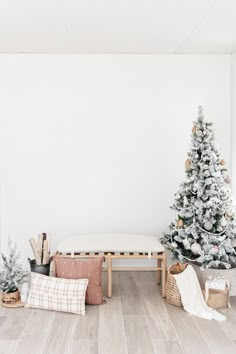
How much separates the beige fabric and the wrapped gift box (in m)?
1.10

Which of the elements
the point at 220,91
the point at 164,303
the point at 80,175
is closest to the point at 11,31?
the point at 80,175

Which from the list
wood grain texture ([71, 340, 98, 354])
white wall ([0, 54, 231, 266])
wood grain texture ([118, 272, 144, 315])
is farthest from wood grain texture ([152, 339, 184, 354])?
white wall ([0, 54, 231, 266])

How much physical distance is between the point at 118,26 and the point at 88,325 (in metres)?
2.54

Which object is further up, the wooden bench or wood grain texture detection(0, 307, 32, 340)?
the wooden bench

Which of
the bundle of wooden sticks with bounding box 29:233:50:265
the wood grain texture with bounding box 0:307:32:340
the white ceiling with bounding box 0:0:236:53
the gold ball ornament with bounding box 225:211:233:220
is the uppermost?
the white ceiling with bounding box 0:0:236:53

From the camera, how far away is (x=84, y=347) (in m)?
3.03

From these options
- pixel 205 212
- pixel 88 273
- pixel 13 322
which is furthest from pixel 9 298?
pixel 205 212

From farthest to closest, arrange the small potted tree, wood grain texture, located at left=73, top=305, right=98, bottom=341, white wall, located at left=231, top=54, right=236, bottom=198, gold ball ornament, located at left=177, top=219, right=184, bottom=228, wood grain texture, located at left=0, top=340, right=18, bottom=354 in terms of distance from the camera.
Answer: white wall, located at left=231, top=54, right=236, bottom=198, gold ball ornament, located at left=177, top=219, right=184, bottom=228, the small potted tree, wood grain texture, located at left=73, top=305, right=98, bottom=341, wood grain texture, located at left=0, top=340, right=18, bottom=354

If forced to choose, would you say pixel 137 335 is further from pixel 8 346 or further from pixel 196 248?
pixel 196 248

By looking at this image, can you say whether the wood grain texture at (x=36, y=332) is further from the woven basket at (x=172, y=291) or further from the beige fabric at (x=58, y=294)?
the woven basket at (x=172, y=291)

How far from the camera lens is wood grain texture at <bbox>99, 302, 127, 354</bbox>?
3.02m

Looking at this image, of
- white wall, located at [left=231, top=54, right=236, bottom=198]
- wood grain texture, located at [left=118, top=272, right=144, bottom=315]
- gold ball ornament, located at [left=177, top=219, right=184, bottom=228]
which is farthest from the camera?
white wall, located at [left=231, top=54, right=236, bottom=198]

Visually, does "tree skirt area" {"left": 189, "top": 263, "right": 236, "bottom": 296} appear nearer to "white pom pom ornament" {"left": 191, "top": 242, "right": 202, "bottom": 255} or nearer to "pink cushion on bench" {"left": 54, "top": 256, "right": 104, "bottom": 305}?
"white pom pom ornament" {"left": 191, "top": 242, "right": 202, "bottom": 255}

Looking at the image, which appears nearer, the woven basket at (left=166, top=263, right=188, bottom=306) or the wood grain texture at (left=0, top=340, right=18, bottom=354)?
the wood grain texture at (left=0, top=340, right=18, bottom=354)
